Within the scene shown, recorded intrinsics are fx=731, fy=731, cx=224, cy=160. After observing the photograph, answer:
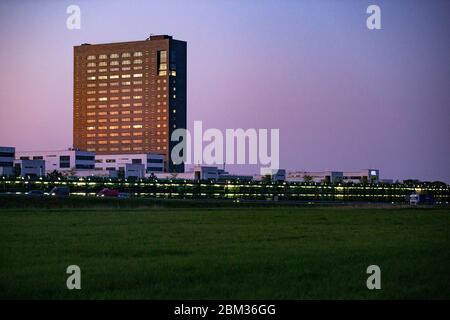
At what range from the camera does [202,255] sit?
27016mm

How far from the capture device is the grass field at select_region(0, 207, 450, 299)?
1886cm

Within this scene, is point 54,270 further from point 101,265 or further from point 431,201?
point 431,201

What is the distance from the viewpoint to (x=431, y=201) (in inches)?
6486

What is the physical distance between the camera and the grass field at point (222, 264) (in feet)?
61.9

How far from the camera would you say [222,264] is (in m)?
24.1

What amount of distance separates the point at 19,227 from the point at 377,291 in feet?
96.8

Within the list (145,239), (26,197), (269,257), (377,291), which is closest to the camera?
(377,291)

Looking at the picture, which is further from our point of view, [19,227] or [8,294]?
[19,227]

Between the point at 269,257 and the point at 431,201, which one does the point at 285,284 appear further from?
the point at 431,201
